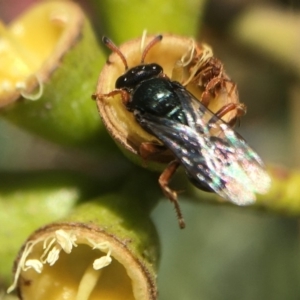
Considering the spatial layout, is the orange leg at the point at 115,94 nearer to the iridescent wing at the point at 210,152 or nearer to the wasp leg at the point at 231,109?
the iridescent wing at the point at 210,152

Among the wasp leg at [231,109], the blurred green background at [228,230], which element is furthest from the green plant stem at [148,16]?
the blurred green background at [228,230]

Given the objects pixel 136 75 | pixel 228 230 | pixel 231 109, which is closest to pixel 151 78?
pixel 136 75

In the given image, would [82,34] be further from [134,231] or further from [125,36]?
[134,231]

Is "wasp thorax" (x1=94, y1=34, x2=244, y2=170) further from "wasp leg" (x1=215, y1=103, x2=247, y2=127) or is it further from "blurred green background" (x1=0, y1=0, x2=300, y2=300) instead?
"blurred green background" (x1=0, y1=0, x2=300, y2=300)

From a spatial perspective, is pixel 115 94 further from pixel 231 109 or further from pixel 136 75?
pixel 231 109

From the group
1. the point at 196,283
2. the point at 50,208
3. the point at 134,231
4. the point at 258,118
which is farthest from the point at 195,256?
the point at 134,231

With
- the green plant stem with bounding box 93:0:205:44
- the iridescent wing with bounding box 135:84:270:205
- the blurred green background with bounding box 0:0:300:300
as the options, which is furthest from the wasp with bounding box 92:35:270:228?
the blurred green background with bounding box 0:0:300:300
